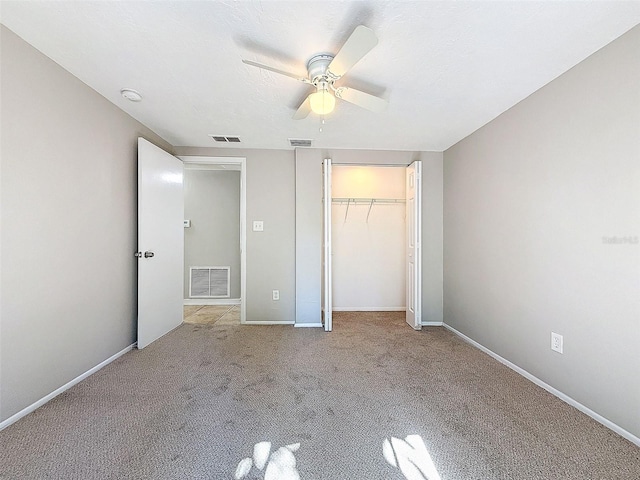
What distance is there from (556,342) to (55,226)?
11.2 feet

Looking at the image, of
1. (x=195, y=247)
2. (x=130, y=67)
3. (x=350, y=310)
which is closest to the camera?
(x=130, y=67)

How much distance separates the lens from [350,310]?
4.16 m

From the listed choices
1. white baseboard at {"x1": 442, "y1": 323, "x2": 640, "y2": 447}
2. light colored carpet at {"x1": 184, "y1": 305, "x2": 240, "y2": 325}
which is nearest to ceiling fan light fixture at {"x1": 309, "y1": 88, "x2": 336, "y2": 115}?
white baseboard at {"x1": 442, "y1": 323, "x2": 640, "y2": 447}

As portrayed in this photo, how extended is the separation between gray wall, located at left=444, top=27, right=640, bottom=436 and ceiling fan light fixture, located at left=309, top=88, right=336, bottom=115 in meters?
1.54

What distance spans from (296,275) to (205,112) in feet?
6.53

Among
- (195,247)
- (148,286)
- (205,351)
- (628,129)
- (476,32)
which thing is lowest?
(205,351)

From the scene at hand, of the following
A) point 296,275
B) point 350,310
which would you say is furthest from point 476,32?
point 350,310

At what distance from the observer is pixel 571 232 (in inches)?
70.9

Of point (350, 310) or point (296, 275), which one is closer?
point (296, 275)

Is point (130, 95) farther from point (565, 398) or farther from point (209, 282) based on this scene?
point (565, 398)

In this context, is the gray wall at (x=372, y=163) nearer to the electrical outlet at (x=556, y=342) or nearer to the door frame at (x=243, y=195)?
the door frame at (x=243, y=195)

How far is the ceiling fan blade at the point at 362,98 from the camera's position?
1783 millimetres

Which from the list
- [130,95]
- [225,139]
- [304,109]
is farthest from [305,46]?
[225,139]

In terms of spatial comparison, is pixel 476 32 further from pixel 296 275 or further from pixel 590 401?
pixel 296 275
